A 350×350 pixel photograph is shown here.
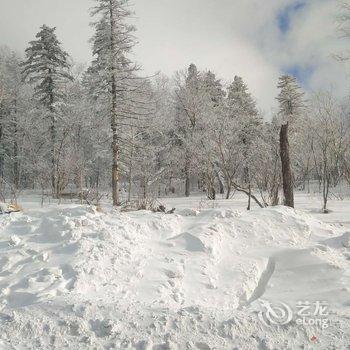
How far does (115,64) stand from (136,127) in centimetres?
657

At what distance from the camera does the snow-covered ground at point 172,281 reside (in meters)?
5.15

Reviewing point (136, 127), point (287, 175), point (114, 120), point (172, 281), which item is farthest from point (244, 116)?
point (172, 281)

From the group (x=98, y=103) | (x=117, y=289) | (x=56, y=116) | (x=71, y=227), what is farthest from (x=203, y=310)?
(x=56, y=116)

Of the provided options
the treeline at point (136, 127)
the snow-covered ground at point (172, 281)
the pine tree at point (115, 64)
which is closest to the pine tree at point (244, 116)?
the treeline at point (136, 127)

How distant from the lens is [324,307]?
19.1 feet

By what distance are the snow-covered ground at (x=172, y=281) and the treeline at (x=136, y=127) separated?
10.1 meters

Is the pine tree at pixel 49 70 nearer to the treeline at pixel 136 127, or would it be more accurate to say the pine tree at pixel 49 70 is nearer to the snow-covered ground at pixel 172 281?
the treeline at pixel 136 127

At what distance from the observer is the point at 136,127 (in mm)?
28812

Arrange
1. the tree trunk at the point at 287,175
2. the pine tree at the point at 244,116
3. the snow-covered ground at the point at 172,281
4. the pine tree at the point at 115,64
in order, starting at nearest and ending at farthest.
A: 1. the snow-covered ground at the point at 172,281
2. the tree trunk at the point at 287,175
3. the pine tree at the point at 115,64
4. the pine tree at the point at 244,116

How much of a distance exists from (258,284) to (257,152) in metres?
28.2

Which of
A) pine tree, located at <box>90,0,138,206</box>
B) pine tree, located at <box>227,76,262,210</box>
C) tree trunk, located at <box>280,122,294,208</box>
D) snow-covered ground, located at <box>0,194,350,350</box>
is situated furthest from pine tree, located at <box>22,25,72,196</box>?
snow-covered ground, located at <box>0,194,350,350</box>

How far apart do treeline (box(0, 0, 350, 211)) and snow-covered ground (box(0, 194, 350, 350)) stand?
10134 millimetres

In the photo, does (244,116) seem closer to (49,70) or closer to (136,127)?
(136,127)

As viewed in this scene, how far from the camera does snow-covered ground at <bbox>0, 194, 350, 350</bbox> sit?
16.9ft
